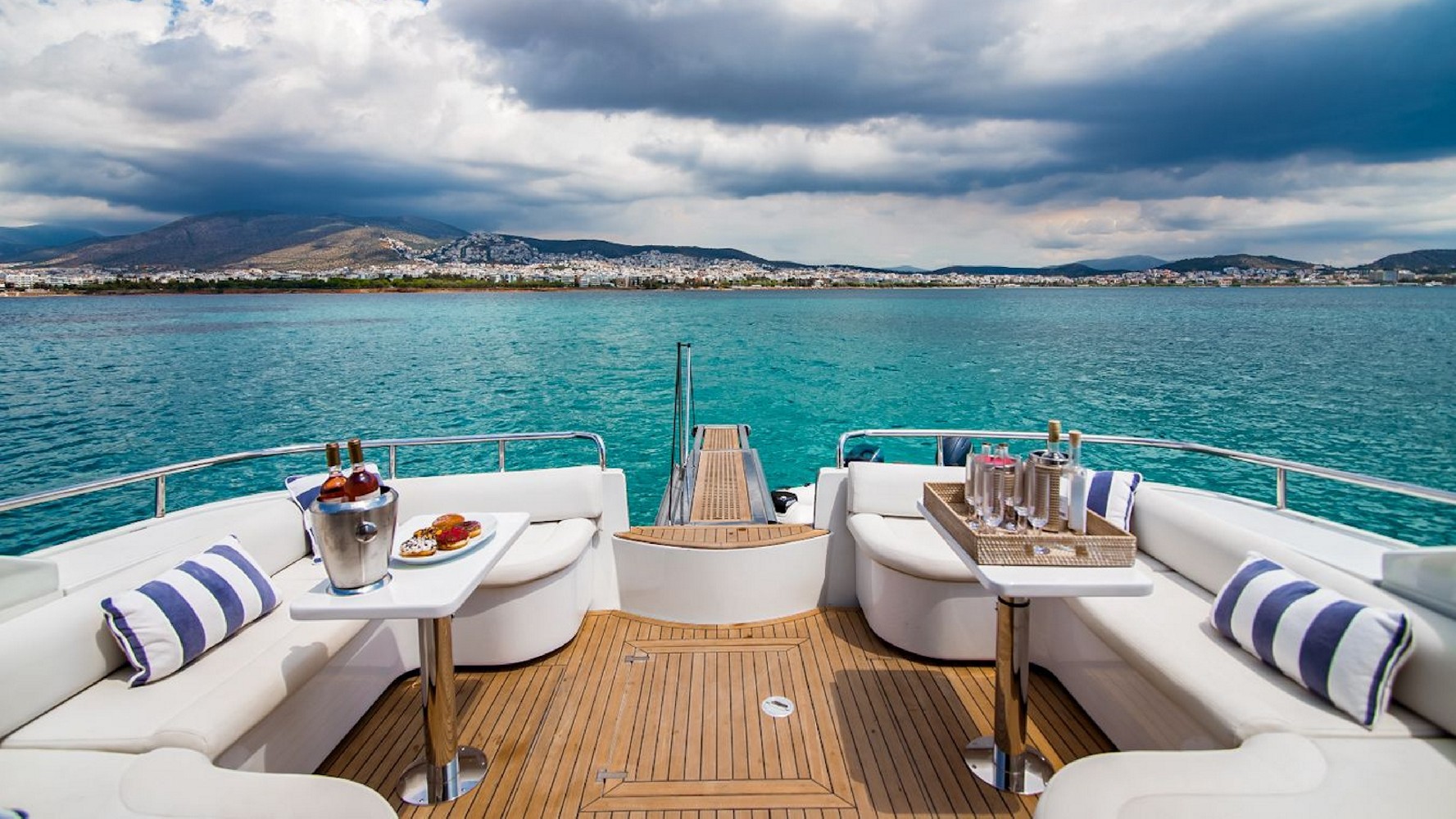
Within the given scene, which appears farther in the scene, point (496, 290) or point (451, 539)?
point (496, 290)

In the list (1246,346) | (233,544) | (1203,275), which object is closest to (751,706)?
(233,544)

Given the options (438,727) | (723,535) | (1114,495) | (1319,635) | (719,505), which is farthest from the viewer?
(719,505)

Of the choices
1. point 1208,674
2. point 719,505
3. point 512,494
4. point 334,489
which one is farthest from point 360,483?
point 719,505

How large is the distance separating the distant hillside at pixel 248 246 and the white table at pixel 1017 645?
334 feet

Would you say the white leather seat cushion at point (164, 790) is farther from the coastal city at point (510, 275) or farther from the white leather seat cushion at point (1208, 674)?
the coastal city at point (510, 275)

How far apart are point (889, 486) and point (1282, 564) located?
1772mm

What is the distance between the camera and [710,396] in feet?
75.4

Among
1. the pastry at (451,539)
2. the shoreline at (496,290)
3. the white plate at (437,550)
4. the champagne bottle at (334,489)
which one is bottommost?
the white plate at (437,550)

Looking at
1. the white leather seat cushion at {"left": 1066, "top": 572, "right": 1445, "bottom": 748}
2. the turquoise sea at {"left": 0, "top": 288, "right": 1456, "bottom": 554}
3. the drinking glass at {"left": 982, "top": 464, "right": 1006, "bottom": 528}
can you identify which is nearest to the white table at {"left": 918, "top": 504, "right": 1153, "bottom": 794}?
the drinking glass at {"left": 982, "top": 464, "right": 1006, "bottom": 528}

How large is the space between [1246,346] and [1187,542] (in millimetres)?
40294

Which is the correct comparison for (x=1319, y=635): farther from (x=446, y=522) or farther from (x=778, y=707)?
(x=446, y=522)

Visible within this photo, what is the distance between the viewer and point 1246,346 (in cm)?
3462

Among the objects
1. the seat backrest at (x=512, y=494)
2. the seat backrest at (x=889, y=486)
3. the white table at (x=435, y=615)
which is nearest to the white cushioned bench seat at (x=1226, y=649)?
the seat backrest at (x=889, y=486)

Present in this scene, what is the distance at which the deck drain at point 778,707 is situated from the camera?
9.25 ft
